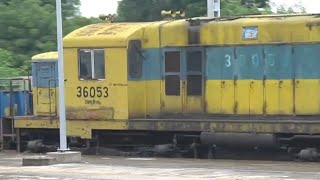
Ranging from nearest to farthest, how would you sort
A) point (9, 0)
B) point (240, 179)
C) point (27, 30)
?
point (240, 179), point (27, 30), point (9, 0)

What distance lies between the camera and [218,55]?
59.7 feet

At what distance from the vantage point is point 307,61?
671 inches

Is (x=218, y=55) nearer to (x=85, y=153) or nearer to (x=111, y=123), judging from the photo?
(x=111, y=123)

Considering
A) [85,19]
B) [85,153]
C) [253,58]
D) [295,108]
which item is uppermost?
[85,19]

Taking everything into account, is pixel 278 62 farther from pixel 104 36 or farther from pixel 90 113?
pixel 90 113

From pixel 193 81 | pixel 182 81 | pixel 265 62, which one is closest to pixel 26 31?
pixel 182 81

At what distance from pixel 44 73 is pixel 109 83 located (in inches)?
111

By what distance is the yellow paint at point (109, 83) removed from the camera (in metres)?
19.0

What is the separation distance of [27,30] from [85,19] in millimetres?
3702

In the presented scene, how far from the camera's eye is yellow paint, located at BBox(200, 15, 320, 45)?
16969 mm

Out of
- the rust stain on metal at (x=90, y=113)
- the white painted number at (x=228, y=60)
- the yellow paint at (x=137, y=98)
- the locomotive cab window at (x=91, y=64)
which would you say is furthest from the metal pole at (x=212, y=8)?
the rust stain on metal at (x=90, y=113)

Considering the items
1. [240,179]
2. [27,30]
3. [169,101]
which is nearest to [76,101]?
[169,101]

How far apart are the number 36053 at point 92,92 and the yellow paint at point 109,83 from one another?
0.06 meters

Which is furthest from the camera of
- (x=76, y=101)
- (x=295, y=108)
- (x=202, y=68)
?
(x=76, y=101)
